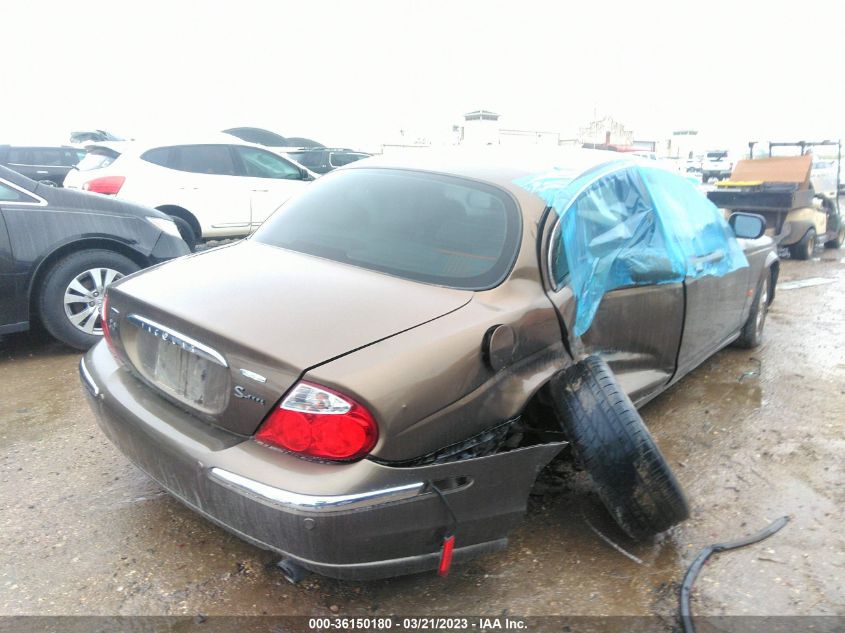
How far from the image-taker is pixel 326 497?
1890mm

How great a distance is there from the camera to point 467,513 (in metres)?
2.12

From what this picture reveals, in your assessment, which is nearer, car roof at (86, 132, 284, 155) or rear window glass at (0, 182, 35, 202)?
rear window glass at (0, 182, 35, 202)

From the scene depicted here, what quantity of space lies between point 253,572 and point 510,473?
1.05 meters

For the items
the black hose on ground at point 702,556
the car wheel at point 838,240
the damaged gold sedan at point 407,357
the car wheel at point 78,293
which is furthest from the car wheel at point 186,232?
the car wheel at point 838,240

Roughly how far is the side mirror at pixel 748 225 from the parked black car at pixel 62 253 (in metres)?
4.21

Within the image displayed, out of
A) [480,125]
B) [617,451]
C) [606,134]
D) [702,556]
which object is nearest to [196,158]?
[617,451]

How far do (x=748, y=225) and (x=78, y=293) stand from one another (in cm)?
461

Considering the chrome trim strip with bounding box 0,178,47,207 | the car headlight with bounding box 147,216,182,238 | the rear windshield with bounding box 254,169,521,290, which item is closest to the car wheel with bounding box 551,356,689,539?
the rear windshield with bounding box 254,169,521,290

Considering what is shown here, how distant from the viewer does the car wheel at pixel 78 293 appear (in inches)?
176

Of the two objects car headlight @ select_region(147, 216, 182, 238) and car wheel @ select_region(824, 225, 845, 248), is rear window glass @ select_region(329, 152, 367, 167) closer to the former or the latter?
car headlight @ select_region(147, 216, 182, 238)

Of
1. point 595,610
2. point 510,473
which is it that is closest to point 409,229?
point 510,473

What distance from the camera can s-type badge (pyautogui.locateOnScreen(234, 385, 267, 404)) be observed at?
2008 mm

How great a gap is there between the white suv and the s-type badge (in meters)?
5.96

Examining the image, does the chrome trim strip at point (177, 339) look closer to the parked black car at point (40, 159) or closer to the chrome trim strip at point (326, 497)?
the chrome trim strip at point (326, 497)
